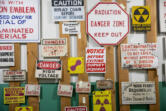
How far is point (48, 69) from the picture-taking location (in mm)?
2088

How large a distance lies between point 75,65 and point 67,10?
0.69 metres

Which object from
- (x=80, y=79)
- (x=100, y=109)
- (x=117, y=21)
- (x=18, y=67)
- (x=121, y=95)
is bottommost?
(x=100, y=109)

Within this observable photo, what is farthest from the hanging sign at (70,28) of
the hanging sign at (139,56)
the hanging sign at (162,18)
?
the hanging sign at (162,18)

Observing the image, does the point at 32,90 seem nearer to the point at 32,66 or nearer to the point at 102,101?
the point at 32,66

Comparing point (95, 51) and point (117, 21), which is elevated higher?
point (117, 21)

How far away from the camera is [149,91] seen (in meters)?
2.10

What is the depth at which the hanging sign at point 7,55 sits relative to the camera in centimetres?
209

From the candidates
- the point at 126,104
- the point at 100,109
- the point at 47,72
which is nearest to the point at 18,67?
the point at 47,72

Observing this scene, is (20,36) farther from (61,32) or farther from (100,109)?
(100,109)

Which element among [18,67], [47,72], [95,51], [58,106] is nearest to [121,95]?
[95,51]

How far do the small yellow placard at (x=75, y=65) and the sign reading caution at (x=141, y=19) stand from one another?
783mm

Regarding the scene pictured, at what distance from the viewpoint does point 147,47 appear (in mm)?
2102

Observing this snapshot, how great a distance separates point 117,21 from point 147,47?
0.49 meters

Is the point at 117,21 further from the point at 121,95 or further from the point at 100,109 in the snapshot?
the point at 100,109
